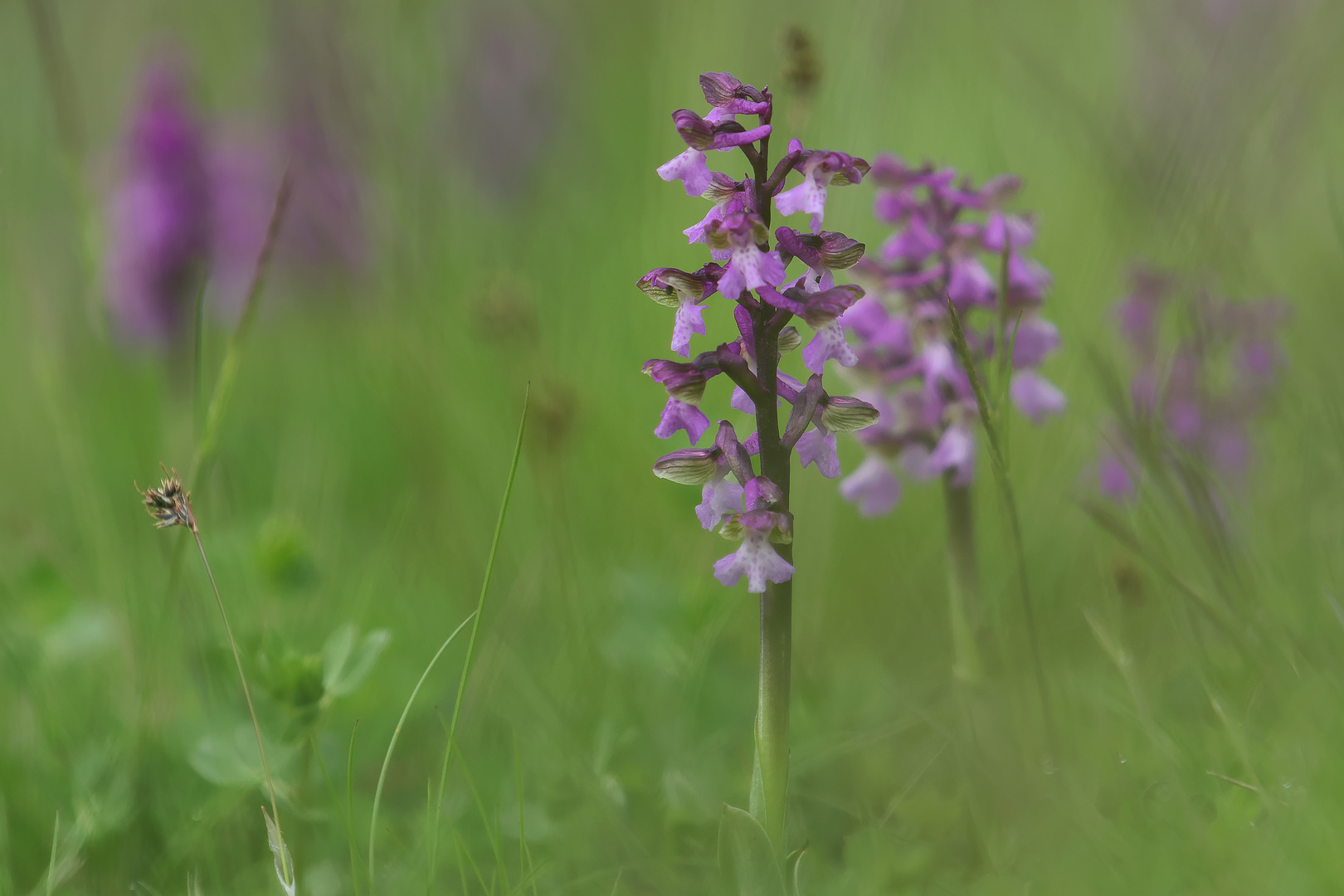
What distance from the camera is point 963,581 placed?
5.94 ft

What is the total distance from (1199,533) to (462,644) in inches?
60.1

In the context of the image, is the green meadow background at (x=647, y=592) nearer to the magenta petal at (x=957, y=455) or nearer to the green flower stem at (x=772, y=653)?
the green flower stem at (x=772, y=653)

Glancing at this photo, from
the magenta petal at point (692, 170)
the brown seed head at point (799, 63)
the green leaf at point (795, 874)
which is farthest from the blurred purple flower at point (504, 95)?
the green leaf at point (795, 874)

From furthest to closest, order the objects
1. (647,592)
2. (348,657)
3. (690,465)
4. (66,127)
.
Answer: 1. (647,592)
2. (66,127)
3. (348,657)
4. (690,465)

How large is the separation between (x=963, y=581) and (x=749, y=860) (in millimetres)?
723

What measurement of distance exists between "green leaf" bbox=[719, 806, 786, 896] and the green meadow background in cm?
10

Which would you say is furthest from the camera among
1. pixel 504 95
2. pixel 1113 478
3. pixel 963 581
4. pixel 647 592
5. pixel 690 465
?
pixel 504 95

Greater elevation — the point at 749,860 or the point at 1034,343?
the point at 1034,343

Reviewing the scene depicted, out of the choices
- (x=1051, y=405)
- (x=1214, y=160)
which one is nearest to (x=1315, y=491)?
(x=1051, y=405)

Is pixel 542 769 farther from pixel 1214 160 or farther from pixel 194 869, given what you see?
pixel 1214 160

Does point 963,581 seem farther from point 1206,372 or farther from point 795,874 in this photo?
point 1206,372

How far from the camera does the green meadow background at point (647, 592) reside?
4.90ft

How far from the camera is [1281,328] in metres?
2.26

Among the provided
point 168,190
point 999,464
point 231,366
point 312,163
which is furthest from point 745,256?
point 312,163
